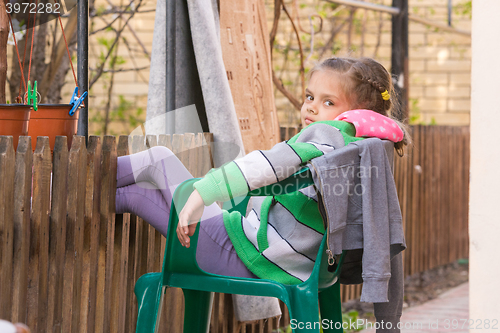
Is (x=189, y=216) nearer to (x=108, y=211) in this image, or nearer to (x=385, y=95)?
(x=108, y=211)

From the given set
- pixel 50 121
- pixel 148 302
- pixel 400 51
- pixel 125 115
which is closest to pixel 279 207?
pixel 148 302

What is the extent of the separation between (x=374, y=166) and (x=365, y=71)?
0.47 meters

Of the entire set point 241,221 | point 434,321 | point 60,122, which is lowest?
point 434,321

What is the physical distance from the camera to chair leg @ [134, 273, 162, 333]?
69.6 inches

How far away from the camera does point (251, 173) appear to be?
1.59m

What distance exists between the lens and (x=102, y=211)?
1988 millimetres

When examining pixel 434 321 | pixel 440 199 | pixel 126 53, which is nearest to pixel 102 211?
pixel 434 321

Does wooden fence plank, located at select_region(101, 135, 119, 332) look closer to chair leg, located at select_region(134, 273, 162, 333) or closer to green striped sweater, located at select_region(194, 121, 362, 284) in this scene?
chair leg, located at select_region(134, 273, 162, 333)

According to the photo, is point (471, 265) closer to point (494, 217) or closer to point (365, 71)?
point (494, 217)

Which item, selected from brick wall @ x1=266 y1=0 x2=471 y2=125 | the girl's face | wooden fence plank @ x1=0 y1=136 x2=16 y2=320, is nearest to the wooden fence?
wooden fence plank @ x1=0 y1=136 x2=16 y2=320

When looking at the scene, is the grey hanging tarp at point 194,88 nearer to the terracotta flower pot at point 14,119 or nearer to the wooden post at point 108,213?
the wooden post at point 108,213

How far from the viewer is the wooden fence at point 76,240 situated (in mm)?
1691

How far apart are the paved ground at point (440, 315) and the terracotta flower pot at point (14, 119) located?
273cm

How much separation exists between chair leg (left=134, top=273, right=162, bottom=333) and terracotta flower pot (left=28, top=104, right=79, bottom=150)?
0.58 m
